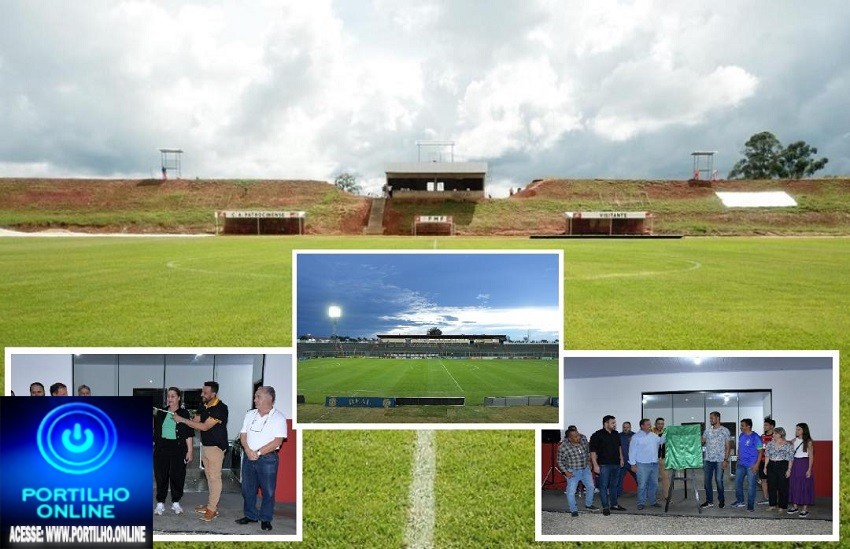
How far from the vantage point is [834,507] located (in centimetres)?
455

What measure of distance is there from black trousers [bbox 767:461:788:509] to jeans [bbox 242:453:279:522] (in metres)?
3.60

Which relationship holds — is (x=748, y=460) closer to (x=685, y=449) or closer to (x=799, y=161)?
(x=685, y=449)

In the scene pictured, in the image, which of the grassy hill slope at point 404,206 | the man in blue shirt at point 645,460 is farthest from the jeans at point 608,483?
the grassy hill slope at point 404,206

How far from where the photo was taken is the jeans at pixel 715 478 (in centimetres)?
467

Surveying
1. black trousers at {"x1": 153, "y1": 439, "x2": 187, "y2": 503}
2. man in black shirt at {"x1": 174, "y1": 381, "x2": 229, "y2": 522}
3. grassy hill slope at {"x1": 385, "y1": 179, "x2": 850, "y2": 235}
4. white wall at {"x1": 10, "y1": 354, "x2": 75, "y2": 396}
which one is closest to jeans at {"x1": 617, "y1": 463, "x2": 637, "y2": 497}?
man in black shirt at {"x1": 174, "y1": 381, "x2": 229, "y2": 522}

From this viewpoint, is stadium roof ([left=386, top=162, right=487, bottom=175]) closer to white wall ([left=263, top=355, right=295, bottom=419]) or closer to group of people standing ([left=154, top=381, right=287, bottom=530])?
white wall ([left=263, top=355, right=295, bottom=419])

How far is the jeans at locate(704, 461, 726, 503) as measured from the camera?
184 inches

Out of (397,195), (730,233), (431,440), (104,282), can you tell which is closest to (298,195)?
(397,195)

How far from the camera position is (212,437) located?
441 centimetres

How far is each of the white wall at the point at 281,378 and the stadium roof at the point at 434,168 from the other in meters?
87.4

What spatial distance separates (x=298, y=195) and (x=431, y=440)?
88895 mm

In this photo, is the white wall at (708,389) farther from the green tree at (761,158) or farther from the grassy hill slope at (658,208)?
the green tree at (761,158)

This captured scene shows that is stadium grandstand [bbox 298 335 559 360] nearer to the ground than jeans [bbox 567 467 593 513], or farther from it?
farther from it

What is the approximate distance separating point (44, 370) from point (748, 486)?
16.8 ft
